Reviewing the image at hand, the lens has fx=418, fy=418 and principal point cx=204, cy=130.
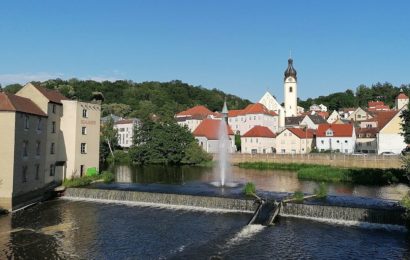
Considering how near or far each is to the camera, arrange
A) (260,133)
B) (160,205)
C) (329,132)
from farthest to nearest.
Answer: (260,133)
(329,132)
(160,205)

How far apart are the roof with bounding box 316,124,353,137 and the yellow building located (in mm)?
68872

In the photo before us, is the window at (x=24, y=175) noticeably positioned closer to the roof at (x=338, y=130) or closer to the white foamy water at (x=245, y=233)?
the white foamy water at (x=245, y=233)

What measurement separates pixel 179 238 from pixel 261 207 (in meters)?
8.94

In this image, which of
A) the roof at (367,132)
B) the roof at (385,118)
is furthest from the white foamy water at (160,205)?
the roof at (367,132)

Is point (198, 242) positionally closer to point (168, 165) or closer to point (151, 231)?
point (151, 231)

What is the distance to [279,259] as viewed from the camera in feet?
73.5

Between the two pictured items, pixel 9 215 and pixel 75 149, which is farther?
pixel 75 149

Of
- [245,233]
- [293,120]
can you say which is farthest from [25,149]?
[293,120]

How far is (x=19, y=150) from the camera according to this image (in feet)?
A: 119

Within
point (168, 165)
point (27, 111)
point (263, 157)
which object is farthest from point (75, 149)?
point (263, 157)

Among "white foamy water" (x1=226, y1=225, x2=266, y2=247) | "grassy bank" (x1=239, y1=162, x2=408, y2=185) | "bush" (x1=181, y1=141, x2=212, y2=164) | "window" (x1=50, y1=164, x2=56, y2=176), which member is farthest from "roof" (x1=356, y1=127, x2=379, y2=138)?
"window" (x1=50, y1=164, x2=56, y2=176)

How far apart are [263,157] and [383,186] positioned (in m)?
32.5

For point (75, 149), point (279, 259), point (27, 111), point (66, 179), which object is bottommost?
point (279, 259)

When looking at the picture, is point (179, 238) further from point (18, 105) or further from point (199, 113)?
point (199, 113)
